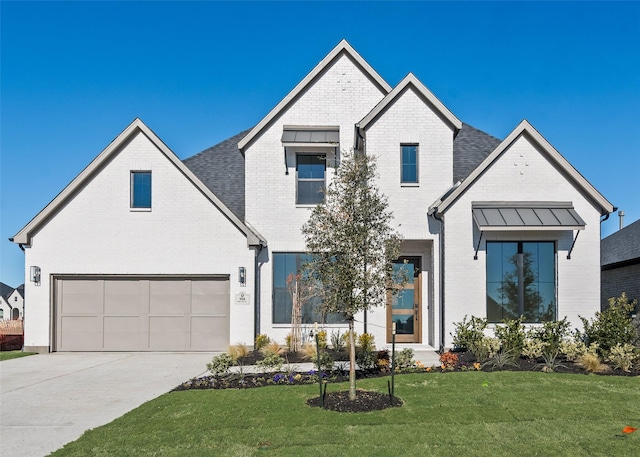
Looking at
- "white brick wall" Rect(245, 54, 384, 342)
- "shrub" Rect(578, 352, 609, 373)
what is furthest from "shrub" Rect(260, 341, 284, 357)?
"shrub" Rect(578, 352, 609, 373)

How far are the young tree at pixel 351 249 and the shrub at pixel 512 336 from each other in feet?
16.4

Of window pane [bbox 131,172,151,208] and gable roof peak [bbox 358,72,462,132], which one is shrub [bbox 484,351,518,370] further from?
window pane [bbox 131,172,151,208]

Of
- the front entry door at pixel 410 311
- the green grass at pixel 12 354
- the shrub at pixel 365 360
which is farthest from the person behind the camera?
the front entry door at pixel 410 311

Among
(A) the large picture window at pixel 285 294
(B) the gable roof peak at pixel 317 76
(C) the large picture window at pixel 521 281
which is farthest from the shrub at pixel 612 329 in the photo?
(B) the gable roof peak at pixel 317 76

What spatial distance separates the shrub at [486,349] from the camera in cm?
1246

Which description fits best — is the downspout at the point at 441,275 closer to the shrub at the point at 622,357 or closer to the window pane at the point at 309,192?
the window pane at the point at 309,192

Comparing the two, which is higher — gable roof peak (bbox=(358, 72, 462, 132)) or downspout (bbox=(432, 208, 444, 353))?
gable roof peak (bbox=(358, 72, 462, 132))

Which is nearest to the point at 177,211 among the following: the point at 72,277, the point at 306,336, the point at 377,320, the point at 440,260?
the point at 72,277

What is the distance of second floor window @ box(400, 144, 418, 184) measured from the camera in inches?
627

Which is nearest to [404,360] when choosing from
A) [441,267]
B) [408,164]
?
[441,267]

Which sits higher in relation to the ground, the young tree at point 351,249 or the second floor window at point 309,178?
the second floor window at point 309,178

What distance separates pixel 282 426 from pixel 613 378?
7078 mm

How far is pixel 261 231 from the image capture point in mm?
16922

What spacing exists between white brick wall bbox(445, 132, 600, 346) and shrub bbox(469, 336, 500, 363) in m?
1.55
